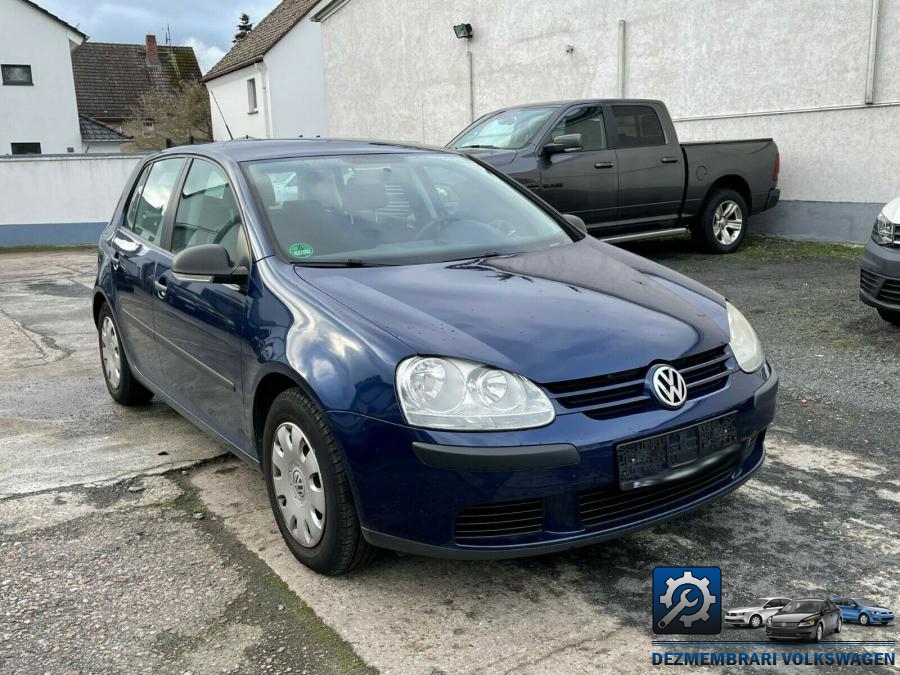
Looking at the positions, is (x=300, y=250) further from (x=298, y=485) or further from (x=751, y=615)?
(x=751, y=615)

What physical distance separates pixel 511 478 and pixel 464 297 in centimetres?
80

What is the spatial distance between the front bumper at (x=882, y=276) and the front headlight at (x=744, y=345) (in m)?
2.92

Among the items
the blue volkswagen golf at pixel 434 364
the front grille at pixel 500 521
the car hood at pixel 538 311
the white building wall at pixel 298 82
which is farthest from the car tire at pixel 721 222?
the white building wall at pixel 298 82

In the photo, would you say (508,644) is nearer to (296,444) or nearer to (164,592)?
(296,444)

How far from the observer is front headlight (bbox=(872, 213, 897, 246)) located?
590 cm

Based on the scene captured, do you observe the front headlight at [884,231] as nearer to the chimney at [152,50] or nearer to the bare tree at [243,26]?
the chimney at [152,50]

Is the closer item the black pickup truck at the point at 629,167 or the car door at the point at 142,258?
the car door at the point at 142,258

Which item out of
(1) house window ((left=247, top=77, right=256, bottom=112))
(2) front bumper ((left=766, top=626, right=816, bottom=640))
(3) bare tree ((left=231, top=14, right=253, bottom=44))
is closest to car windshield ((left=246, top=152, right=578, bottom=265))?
(2) front bumper ((left=766, top=626, right=816, bottom=640))

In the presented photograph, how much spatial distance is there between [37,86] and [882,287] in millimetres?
30953

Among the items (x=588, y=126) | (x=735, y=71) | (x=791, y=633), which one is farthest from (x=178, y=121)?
(x=791, y=633)

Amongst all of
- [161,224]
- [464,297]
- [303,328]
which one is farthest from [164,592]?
[161,224]

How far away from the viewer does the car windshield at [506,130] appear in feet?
31.6

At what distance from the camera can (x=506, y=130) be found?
32.6 feet

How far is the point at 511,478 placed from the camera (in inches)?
104
